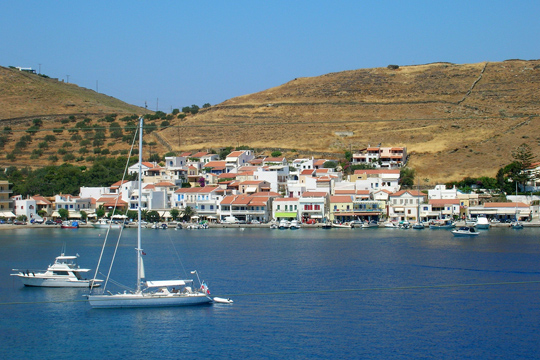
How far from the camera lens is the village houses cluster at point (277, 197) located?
187 ft

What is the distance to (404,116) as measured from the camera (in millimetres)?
88938

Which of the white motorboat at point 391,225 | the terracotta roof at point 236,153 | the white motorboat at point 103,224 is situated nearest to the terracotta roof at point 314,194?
the white motorboat at point 391,225

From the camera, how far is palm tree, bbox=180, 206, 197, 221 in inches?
2336

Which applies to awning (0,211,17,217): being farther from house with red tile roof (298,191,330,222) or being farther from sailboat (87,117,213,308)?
sailboat (87,117,213,308)

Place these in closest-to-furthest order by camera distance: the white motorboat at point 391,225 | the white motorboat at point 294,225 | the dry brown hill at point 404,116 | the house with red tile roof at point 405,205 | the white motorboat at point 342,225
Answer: the white motorboat at point 294,225
the white motorboat at point 391,225
the white motorboat at point 342,225
the house with red tile roof at point 405,205
the dry brown hill at point 404,116

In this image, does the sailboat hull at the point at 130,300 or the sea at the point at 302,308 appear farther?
the sailboat hull at the point at 130,300

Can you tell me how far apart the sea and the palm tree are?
61.1 ft

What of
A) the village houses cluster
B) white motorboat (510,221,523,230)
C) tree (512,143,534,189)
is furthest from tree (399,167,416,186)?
white motorboat (510,221,523,230)

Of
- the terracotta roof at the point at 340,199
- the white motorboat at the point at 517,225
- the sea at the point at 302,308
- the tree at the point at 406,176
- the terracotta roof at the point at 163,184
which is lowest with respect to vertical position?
the sea at the point at 302,308

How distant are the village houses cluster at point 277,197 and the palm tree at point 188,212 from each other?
43 centimetres

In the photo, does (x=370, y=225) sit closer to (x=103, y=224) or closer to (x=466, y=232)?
(x=466, y=232)

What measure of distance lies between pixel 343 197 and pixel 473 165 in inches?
695

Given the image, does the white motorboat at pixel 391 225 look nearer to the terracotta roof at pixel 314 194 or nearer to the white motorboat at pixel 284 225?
the terracotta roof at pixel 314 194

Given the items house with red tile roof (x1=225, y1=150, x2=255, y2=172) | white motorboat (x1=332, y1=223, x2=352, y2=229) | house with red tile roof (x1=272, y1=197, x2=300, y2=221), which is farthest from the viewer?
house with red tile roof (x1=225, y1=150, x2=255, y2=172)
